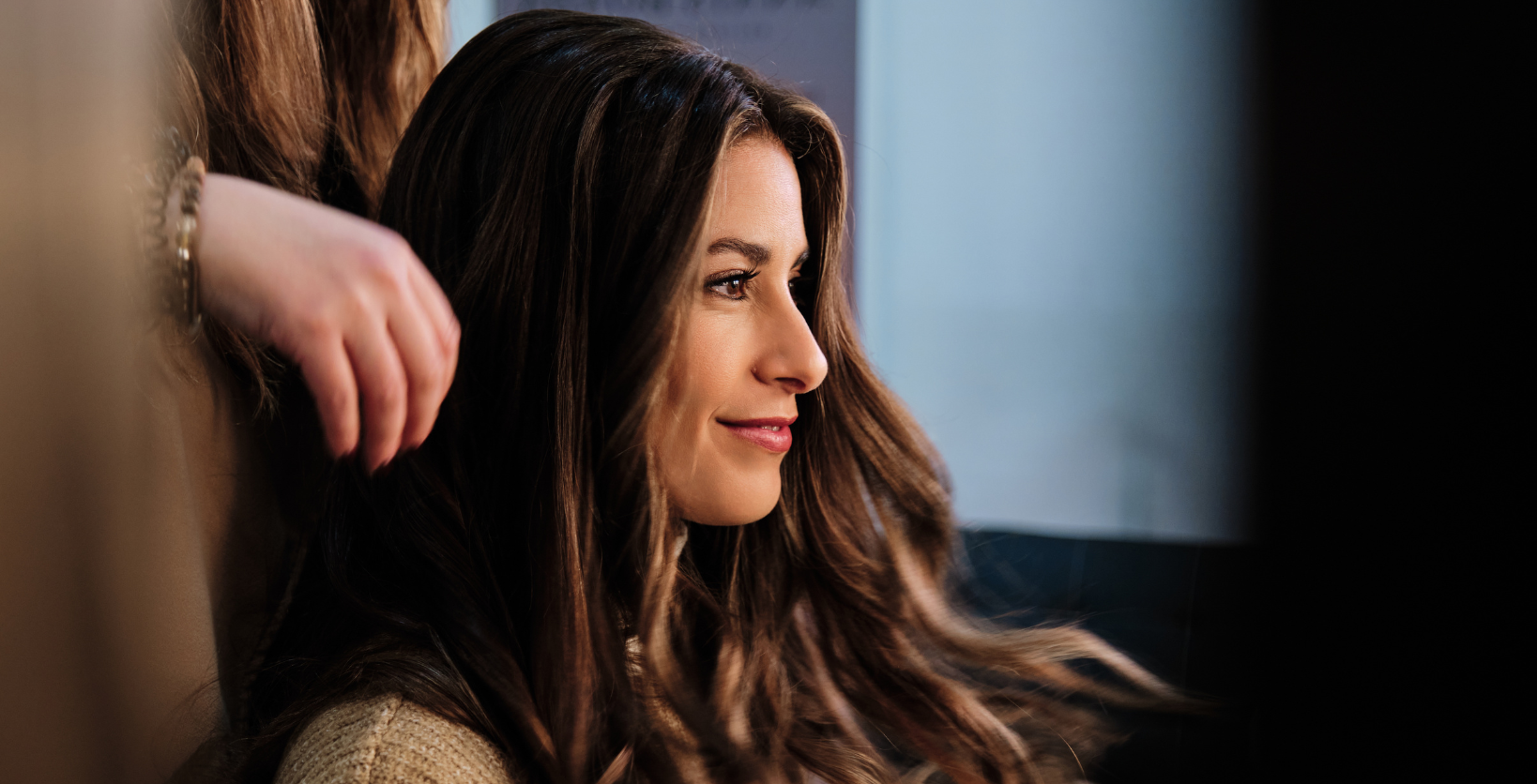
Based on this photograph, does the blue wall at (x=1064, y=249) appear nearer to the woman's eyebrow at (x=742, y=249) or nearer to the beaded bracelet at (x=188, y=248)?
the woman's eyebrow at (x=742, y=249)

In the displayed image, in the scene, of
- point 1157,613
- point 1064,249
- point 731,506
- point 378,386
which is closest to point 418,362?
point 378,386

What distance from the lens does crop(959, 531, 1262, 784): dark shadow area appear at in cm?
51

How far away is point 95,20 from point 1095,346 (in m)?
0.72

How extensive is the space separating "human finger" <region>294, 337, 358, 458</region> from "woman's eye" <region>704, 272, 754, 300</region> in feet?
0.74

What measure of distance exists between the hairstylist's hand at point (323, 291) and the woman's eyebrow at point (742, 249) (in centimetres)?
21

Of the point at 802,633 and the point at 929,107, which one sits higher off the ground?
the point at 929,107

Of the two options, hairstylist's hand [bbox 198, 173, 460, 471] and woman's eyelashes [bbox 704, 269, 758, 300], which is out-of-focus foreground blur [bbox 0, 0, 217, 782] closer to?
hairstylist's hand [bbox 198, 173, 460, 471]

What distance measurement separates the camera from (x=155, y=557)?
0.33 metres

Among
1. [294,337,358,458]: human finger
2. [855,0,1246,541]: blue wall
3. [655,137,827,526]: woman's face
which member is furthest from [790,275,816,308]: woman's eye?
[294,337,358,458]: human finger

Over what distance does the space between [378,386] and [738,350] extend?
9.2 inches

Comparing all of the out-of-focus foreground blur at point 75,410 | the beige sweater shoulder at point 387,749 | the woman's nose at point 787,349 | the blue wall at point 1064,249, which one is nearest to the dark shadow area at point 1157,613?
the blue wall at point 1064,249

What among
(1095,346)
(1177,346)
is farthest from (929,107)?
(1177,346)

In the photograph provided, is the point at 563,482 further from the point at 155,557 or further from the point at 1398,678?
the point at 1398,678

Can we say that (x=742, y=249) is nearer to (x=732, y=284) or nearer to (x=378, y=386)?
(x=732, y=284)
